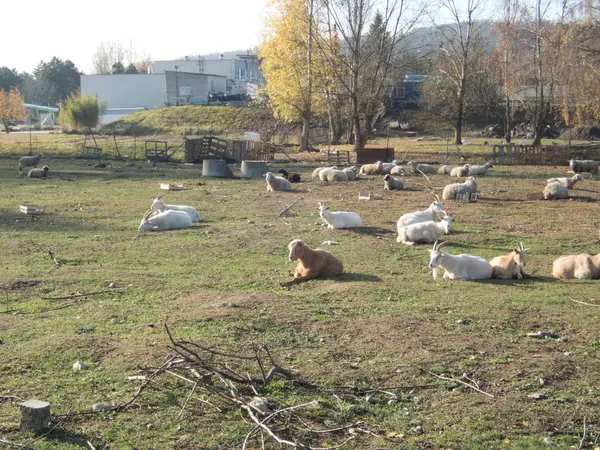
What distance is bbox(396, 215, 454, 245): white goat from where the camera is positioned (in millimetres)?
15219

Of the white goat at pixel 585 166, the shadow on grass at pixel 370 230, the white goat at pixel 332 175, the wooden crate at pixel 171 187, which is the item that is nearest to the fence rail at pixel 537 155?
the white goat at pixel 585 166

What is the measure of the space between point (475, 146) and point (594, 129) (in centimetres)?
1258

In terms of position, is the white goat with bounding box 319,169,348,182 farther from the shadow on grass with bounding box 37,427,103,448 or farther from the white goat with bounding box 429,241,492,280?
→ the shadow on grass with bounding box 37,427,103,448

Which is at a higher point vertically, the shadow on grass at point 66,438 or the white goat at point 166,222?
the white goat at point 166,222

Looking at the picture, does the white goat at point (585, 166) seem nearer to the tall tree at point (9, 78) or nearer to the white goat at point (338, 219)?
the white goat at point (338, 219)

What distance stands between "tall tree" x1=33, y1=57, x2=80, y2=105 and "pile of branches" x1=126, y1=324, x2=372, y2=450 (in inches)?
4553

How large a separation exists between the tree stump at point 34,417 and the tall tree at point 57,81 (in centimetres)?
11642

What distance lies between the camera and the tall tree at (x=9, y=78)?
392 ft

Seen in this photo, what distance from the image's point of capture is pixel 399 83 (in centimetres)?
7194

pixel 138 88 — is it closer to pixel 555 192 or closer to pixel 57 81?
pixel 57 81

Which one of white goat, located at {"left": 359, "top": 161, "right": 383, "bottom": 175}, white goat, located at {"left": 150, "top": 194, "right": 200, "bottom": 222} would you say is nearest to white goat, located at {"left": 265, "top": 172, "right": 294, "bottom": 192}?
white goat, located at {"left": 150, "top": 194, "right": 200, "bottom": 222}

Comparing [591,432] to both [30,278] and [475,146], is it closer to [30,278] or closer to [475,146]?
[30,278]

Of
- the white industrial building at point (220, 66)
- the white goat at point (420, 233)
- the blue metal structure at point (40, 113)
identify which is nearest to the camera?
the white goat at point (420, 233)

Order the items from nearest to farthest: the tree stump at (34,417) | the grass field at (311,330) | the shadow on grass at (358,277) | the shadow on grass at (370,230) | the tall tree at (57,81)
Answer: the tree stump at (34,417), the grass field at (311,330), the shadow on grass at (358,277), the shadow on grass at (370,230), the tall tree at (57,81)
